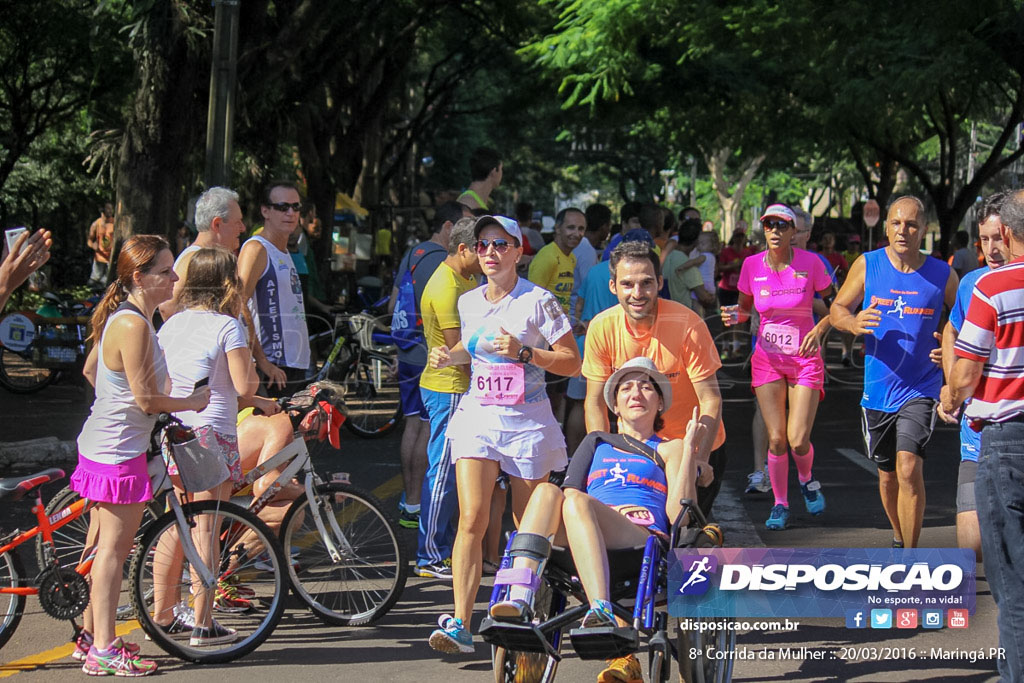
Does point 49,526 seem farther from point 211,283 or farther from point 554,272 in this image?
point 554,272

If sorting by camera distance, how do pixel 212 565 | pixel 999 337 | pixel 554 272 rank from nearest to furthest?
pixel 999 337 → pixel 212 565 → pixel 554 272

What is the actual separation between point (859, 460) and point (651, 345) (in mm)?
5690

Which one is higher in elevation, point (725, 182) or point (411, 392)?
point (725, 182)

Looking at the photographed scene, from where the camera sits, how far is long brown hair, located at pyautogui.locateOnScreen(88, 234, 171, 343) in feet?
17.3

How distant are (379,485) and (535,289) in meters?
4.11

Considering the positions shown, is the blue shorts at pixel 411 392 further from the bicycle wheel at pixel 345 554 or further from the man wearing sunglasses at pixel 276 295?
the bicycle wheel at pixel 345 554

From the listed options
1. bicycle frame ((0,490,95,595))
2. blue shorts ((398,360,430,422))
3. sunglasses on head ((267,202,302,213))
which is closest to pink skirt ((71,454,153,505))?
bicycle frame ((0,490,95,595))

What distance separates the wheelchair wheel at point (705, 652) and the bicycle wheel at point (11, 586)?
270 cm

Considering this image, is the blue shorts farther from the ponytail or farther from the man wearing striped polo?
the man wearing striped polo

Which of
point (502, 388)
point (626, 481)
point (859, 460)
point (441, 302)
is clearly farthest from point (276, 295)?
point (859, 460)

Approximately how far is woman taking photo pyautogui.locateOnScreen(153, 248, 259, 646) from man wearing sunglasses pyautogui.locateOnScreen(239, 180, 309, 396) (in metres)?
0.82

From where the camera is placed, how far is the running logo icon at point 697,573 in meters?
4.51

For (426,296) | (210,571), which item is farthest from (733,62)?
(210,571)

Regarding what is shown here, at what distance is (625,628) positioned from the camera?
4375 millimetres
